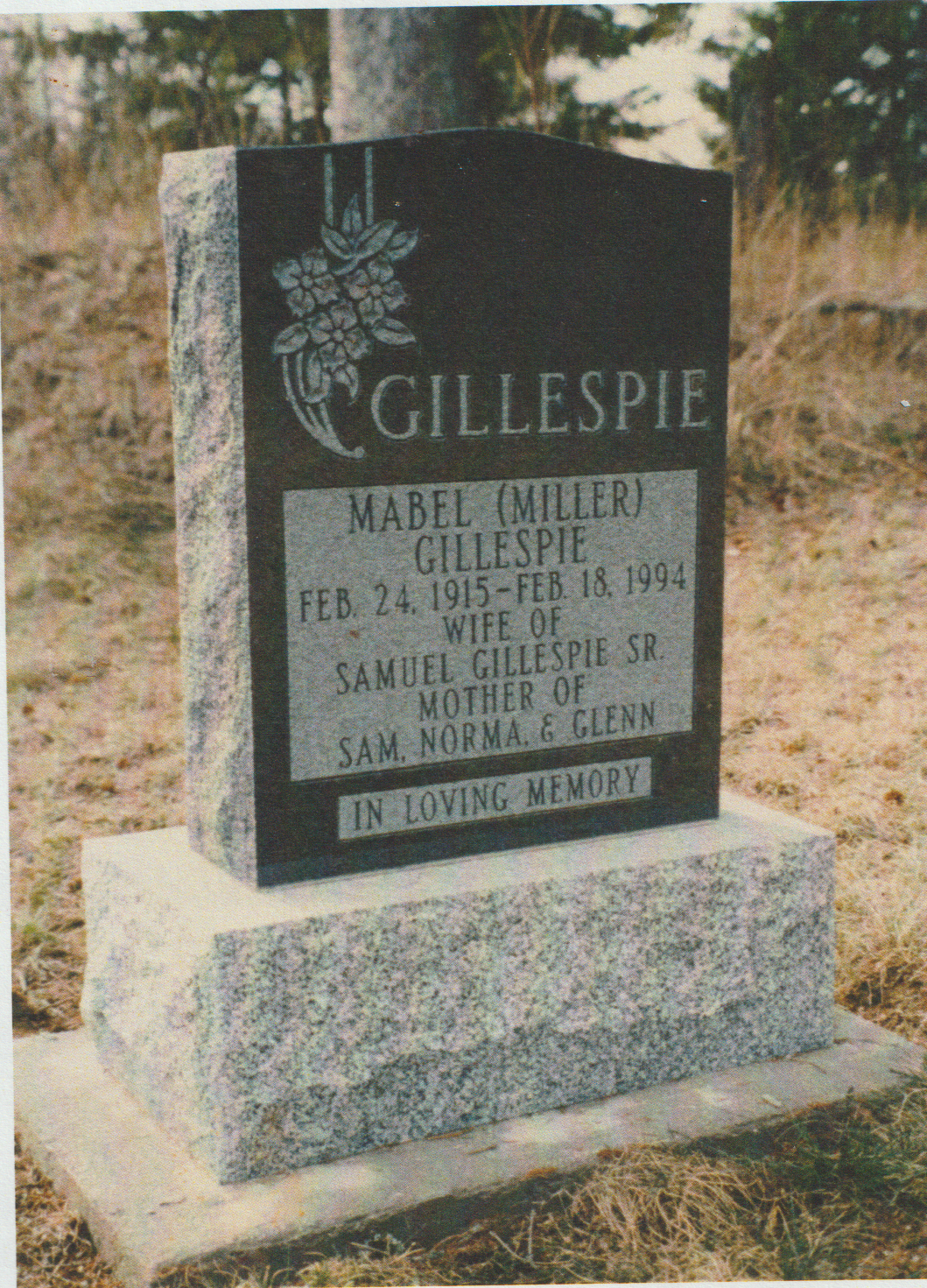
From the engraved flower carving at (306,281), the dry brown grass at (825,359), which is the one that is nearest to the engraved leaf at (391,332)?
the engraved flower carving at (306,281)

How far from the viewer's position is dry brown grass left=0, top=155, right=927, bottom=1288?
2521 mm

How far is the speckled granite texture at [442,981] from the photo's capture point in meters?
2.56

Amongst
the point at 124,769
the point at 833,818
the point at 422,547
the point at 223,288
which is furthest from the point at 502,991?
the point at 124,769

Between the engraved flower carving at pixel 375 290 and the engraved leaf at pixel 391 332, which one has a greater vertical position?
the engraved flower carving at pixel 375 290

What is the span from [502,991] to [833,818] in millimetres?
1891

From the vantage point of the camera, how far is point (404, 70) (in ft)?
17.1

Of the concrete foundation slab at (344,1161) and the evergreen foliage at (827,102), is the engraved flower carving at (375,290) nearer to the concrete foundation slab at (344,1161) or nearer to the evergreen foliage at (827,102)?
the concrete foundation slab at (344,1161)

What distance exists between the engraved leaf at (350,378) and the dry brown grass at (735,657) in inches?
60.4

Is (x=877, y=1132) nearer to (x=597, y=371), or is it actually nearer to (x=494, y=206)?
(x=597, y=371)

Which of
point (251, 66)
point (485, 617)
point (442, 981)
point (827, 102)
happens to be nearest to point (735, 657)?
point (485, 617)

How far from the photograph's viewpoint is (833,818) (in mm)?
4301

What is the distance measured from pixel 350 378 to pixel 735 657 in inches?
131

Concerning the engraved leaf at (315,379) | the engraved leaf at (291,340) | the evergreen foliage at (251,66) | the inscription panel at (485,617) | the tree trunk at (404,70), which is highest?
the evergreen foliage at (251,66)

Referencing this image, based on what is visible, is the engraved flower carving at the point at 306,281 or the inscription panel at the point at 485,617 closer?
the engraved flower carving at the point at 306,281
